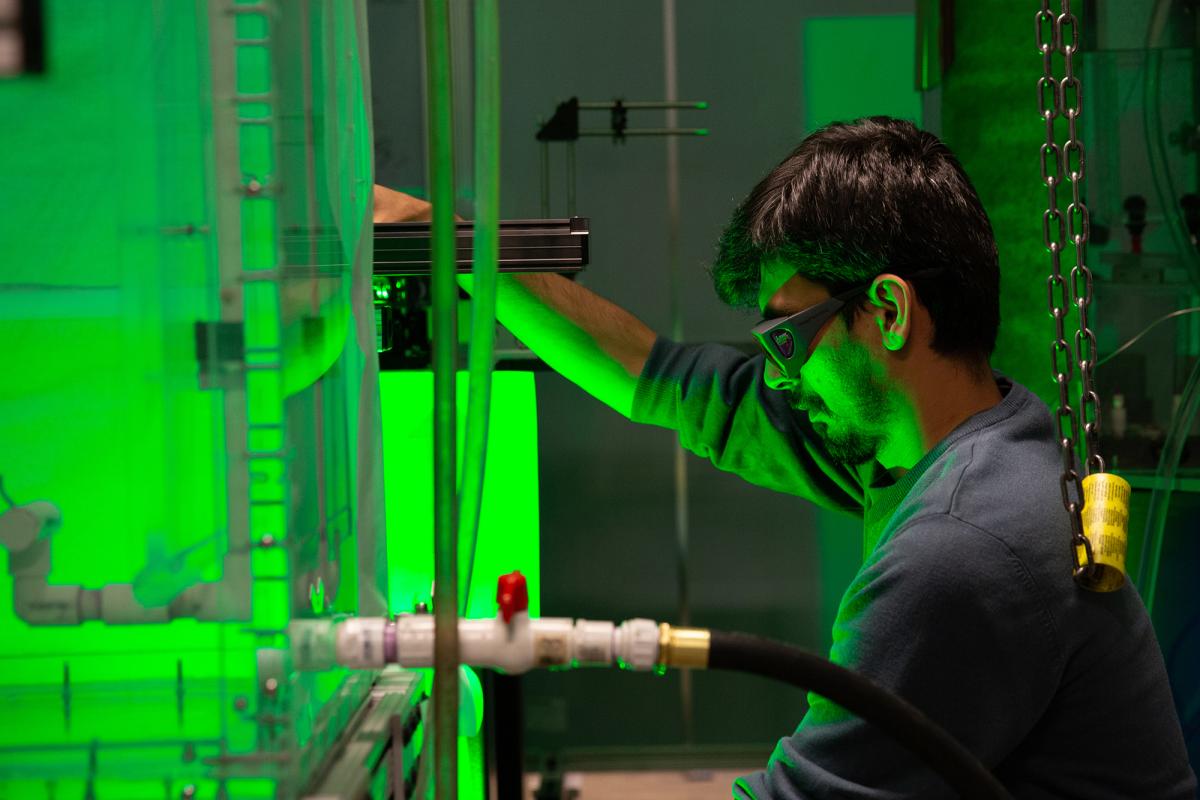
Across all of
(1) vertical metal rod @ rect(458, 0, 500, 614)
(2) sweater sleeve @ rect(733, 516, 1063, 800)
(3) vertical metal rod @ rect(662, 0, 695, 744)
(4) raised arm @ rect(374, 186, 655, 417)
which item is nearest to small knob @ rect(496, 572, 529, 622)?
(1) vertical metal rod @ rect(458, 0, 500, 614)

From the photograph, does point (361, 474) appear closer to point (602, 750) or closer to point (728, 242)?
point (728, 242)

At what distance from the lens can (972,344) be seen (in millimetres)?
1123

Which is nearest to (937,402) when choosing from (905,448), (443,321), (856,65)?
(905,448)

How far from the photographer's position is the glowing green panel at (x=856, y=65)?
2594mm

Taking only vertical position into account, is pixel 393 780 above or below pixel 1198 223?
below

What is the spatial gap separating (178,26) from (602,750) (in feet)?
8.19

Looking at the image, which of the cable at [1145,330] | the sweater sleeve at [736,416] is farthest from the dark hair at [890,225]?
the cable at [1145,330]

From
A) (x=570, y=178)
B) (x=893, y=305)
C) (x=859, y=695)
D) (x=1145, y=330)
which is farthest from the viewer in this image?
(x=570, y=178)

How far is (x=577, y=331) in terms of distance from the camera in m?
1.39

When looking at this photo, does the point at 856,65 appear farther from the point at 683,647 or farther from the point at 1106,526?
the point at 683,647

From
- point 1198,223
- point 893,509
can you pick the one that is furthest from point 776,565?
point 893,509

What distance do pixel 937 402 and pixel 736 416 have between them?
1.11ft

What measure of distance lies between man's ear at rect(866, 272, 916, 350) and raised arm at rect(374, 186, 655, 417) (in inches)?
15.8

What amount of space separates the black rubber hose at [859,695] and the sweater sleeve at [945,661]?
0.24m
